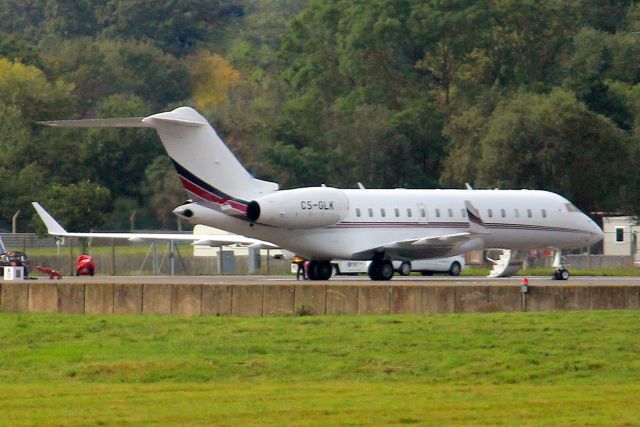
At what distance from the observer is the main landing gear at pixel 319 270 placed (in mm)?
47719

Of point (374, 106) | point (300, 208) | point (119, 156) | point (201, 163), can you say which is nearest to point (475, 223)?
point (300, 208)

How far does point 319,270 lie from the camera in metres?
47.8

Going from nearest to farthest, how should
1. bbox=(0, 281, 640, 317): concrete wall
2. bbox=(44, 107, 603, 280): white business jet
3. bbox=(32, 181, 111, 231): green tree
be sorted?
bbox=(0, 281, 640, 317): concrete wall → bbox=(44, 107, 603, 280): white business jet → bbox=(32, 181, 111, 231): green tree

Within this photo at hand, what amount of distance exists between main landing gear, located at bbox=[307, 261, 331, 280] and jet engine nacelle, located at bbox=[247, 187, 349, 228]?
1.93 meters

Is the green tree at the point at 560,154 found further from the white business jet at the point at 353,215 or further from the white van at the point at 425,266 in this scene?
the white business jet at the point at 353,215

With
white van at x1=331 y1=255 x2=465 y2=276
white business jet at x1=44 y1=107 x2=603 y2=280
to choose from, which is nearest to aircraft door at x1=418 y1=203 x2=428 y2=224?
white business jet at x1=44 y1=107 x2=603 y2=280

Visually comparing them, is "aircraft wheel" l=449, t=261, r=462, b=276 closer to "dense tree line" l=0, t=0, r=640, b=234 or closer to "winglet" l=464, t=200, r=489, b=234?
"winglet" l=464, t=200, r=489, b=234

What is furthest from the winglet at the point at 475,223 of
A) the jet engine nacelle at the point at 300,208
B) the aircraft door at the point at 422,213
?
the jet engine nacelle at the point at 300,208

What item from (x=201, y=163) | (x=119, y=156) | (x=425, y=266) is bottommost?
(x=425, y=266)

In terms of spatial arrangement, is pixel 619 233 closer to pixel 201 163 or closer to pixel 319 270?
pixel 319 270

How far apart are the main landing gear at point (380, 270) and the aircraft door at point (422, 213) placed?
6.11 ft

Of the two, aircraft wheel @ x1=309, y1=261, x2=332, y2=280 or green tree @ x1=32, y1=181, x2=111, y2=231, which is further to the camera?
green tree @ x1=32, y1=181, x2=111, y2=231

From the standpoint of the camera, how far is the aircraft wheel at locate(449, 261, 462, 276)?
2181 inches

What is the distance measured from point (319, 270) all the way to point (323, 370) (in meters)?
23.5
